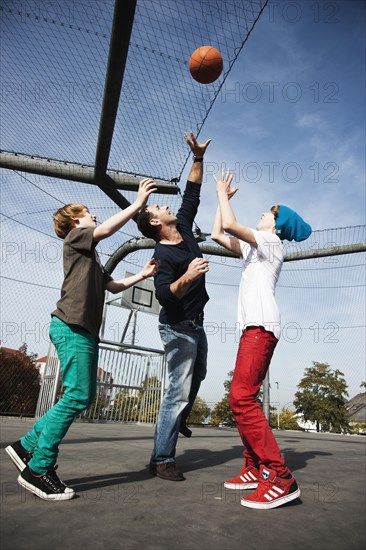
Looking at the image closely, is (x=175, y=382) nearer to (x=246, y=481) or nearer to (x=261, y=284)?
(x=246, y=481)

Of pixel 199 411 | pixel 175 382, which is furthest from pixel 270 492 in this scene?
pixel 199 411

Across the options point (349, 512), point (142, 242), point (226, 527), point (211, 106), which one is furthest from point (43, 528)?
point (142, 242)

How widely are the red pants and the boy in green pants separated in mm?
802

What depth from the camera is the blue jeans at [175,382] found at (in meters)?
2.39

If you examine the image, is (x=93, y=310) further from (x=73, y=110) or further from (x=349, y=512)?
(x=73, y=110)

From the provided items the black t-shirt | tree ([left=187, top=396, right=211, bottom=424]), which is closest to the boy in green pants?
the black t-shirt

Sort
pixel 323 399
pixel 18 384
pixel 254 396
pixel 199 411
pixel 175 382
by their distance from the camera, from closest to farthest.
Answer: pixel 254 396 → pixel 175 382 → pixel 18 384 → pixel 323 399 → pixel 199 411

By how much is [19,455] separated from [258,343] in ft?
4.73

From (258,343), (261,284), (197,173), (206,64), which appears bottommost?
(258,343)

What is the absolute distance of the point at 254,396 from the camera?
208 cm

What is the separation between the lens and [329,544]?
133 cm

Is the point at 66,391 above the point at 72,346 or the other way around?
the other way around

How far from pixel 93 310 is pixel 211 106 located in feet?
12.6

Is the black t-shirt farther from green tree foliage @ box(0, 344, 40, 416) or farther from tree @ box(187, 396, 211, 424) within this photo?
tree @ box(187, 396, 211, 424)
